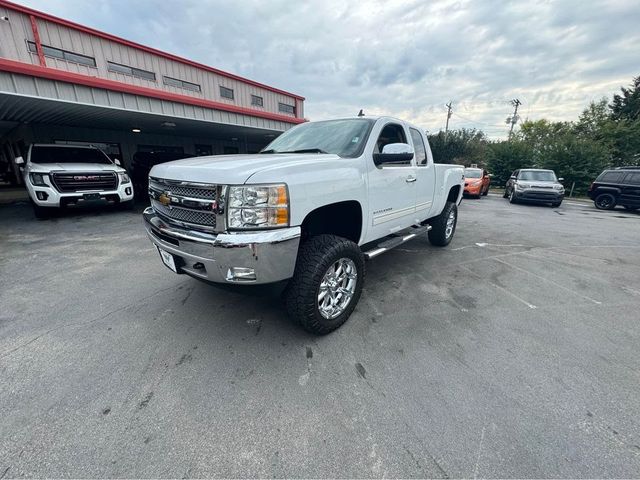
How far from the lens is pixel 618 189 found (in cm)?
1120

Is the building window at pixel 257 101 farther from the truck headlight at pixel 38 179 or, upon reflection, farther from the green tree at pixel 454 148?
the green tree at pixel 454 148

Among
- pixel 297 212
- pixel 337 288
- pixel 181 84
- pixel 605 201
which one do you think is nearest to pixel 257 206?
pixel 297 212

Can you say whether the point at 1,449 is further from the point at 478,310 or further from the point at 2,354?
the point at 478,310

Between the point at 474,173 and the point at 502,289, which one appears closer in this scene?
the point at 502,289

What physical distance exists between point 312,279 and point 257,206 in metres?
0.74

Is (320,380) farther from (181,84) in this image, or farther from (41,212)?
(181,84)

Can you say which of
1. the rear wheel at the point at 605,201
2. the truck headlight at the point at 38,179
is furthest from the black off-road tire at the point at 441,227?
the rear wheel at the point at 605,201

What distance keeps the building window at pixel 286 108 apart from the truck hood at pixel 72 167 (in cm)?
1502

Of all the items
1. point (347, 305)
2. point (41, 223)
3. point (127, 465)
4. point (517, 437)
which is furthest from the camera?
point (41, 223)

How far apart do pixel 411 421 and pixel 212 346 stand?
1.68 metres

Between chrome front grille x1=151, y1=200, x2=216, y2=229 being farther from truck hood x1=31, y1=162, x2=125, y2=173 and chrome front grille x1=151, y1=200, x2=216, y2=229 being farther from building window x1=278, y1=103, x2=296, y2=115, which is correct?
building window x1=278, y1=103, x2=296, y2=115

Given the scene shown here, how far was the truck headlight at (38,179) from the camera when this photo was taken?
6352mm

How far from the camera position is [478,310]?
123 inches

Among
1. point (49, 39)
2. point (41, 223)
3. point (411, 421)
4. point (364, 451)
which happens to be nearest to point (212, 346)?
point (364, 451)
